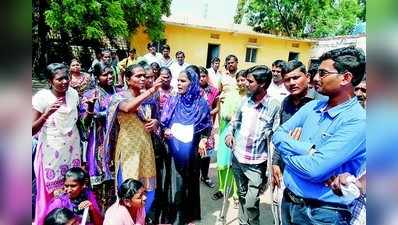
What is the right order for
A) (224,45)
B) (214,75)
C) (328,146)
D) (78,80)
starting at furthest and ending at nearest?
(224,45)
(214,75)
(78,80)
(328,146)

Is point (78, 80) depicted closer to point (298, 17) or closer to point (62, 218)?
point (62, 218)

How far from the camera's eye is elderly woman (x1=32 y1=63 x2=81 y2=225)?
7.13 ft

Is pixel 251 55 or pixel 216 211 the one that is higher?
pixel 251 55

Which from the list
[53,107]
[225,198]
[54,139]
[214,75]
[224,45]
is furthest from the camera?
[224,45]

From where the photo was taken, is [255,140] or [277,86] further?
[277,86]

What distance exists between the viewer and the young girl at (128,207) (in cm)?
210

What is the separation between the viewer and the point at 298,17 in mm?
14625

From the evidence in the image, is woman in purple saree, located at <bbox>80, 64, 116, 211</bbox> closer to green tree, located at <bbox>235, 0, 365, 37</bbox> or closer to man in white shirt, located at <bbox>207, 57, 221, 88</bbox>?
man in white shirt, located at <bbox>207, 57, 221, 88</bbox>

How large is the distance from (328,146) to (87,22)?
4.49 metres

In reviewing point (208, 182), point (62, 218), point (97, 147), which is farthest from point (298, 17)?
point (62, 218)

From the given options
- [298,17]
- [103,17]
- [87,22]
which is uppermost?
[298,17]
